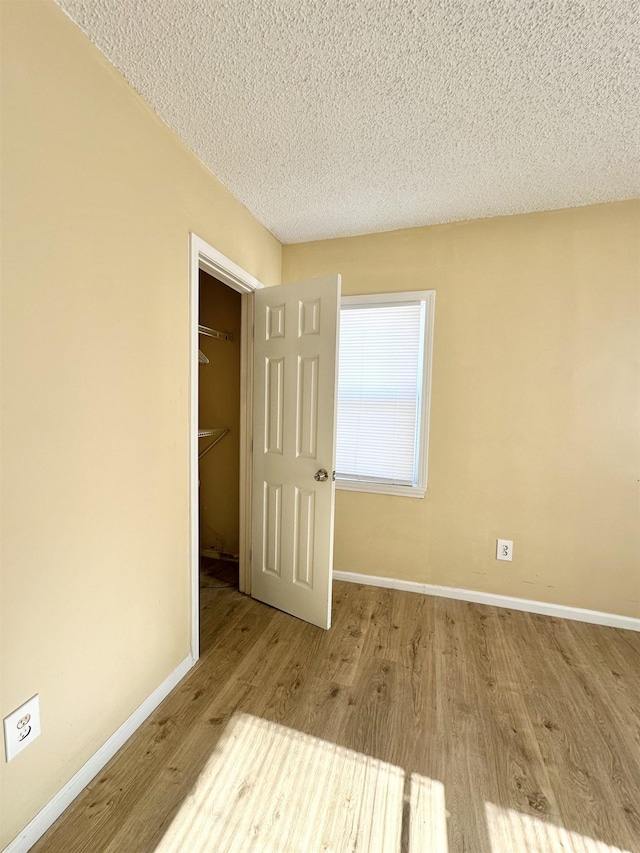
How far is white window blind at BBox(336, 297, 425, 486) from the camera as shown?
262 cm

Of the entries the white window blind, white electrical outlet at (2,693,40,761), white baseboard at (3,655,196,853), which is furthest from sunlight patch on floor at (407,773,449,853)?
the white window blind

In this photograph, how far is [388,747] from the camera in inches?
57.1

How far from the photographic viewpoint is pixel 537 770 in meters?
1.37

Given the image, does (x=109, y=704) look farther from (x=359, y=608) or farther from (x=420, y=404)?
(x=420, y=404)

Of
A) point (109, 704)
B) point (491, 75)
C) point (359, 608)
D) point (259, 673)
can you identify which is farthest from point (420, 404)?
point (109, 704)

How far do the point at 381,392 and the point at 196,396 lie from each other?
136cm

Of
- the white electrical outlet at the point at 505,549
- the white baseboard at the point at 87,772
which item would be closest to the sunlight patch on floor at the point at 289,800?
the white baseboard at the point at 87,772

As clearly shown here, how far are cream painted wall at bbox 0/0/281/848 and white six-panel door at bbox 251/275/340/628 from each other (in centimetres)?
72

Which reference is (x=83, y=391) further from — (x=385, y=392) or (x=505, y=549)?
(x=505, y=549)

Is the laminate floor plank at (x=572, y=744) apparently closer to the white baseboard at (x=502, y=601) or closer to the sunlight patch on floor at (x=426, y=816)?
the white baseboard at (x=502, y=601)

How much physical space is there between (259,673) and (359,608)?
84 cm

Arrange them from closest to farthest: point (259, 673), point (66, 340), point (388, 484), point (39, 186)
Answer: point (39, 186)
point (66, 340)
point (259, 673)
point (388, 484)

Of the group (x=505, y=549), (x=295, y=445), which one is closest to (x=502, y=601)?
(x=505, y=549)

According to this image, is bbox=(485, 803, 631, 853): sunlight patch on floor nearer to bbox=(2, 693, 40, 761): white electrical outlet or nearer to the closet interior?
bbox=(2, 693, 40, 761): white electrical outlet
